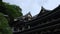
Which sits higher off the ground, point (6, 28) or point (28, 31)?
point (6, 28)

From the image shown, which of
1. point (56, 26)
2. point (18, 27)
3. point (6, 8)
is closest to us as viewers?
point (56, 26)

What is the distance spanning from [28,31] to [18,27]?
8.12m

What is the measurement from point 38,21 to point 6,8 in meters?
5.02

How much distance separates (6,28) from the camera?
18.3 metres

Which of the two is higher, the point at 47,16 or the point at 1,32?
the point at 47,16

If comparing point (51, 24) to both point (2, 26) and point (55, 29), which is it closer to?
point (55, 29)

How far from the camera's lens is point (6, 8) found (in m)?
21.7

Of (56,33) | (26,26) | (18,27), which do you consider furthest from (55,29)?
(18,27)

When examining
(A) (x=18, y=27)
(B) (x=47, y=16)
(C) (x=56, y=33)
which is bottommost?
(A) (x=18, y=27)

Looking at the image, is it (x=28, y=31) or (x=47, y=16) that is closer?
(x=47, y=16)

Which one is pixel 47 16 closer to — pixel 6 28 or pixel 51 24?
pixel 51 24

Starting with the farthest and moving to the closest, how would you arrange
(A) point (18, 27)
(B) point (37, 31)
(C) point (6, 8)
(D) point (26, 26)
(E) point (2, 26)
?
(A) point (18, 27) → (D) point (26, 26) → (C) point (6, 8) → (B) point (37, 31) → (E) point (2, 26)

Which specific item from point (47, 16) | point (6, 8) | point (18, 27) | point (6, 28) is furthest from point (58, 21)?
point (18, 27)

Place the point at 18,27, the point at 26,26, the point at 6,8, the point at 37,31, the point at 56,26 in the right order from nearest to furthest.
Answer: the point at 56,26 → the point at 37,31 → the point at 6,8 → the point at 26,26 → the point at 18,27
